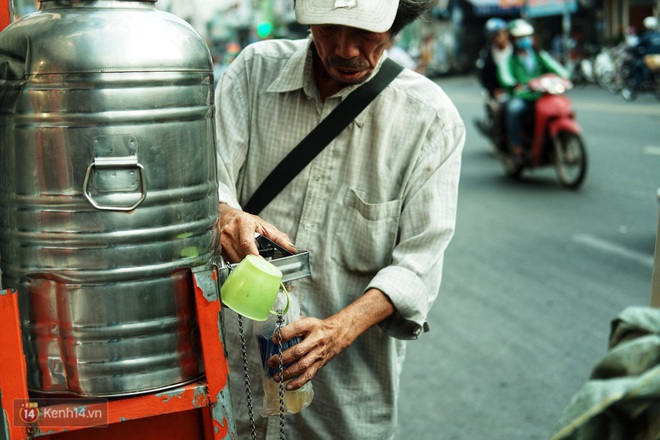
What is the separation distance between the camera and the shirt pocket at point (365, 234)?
84.0 inches

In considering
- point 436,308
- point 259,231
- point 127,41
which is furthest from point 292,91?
point 436,308

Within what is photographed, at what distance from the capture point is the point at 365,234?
2.14 meters

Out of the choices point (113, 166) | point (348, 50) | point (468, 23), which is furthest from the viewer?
point (468, 23)

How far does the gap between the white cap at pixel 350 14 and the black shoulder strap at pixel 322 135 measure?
227 millimetres

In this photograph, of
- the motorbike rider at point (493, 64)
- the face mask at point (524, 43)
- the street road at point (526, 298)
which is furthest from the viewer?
the motorbike rider at point (493, 64)

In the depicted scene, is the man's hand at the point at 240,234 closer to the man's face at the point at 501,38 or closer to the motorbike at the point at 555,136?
the motorbike at the point at 555,136

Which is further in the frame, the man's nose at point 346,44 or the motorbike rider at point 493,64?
the motorbike rider at point 493,64

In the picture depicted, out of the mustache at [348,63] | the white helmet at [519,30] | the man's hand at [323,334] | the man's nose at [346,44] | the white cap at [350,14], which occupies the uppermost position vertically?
the white cap at [350,14]

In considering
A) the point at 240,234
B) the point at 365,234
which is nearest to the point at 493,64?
the point at 365,234

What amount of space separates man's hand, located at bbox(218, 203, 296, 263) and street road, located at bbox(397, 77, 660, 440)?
222 centimetres

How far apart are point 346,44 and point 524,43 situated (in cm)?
912

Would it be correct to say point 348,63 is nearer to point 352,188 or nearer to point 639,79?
point 352,188

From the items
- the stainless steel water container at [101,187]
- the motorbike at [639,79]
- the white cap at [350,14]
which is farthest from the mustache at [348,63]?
the motorbike at [639,79]

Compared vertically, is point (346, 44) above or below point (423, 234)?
above
